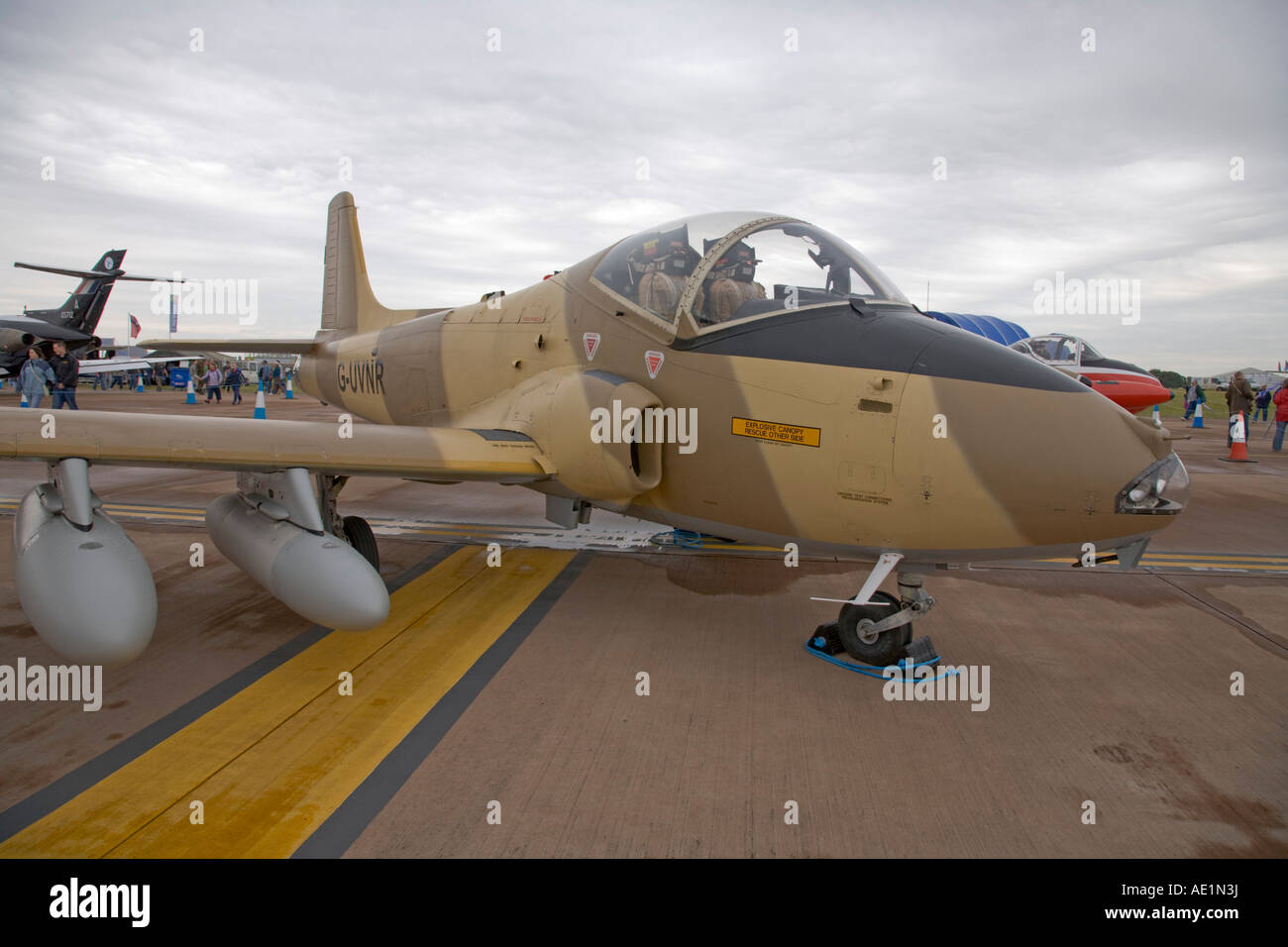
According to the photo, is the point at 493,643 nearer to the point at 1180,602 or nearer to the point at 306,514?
the point at 306,514

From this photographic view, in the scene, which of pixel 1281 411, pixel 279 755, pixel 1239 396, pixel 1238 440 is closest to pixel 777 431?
pixel 279 755

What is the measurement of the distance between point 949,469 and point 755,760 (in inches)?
72.5

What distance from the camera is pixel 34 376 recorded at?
1398 cm

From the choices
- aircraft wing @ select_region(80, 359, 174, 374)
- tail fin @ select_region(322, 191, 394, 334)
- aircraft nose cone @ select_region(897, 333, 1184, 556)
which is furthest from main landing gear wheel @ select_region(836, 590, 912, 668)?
aircraft wing @ select_region(80, 359, 174, 374)

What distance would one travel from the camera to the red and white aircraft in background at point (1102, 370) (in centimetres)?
1670

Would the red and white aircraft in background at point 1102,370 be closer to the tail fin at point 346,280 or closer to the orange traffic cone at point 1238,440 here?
the orange traffic cone at point 1238,440

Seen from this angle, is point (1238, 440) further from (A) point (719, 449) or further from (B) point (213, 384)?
(B) point (213, 384)

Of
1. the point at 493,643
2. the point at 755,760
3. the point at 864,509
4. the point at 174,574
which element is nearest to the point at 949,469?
the point at 864,509

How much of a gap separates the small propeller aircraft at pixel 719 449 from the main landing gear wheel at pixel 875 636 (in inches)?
0.6

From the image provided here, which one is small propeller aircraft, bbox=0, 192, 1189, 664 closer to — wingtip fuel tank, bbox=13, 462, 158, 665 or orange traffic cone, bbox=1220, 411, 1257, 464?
wingtip fuel tank, bbox=13, 462, 158, 665

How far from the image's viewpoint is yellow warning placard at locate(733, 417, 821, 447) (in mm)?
4395

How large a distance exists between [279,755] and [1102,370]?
1895cm

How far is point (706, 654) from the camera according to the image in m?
4.93

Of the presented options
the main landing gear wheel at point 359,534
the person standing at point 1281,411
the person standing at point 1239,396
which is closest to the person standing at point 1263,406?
the person standing at point 1281,411
